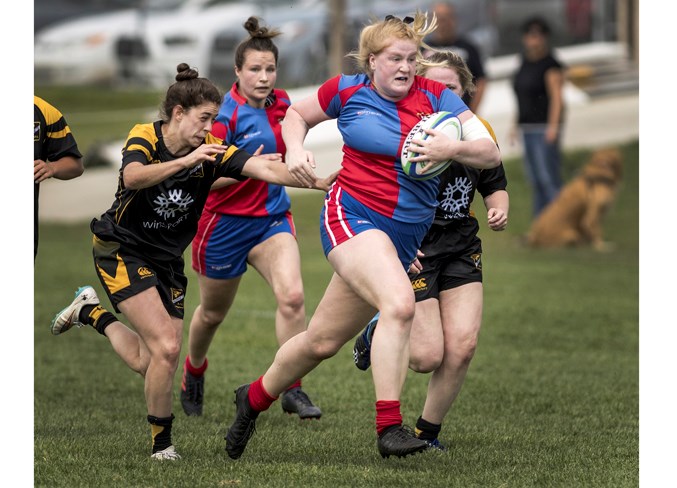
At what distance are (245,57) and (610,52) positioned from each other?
→ 2258cm

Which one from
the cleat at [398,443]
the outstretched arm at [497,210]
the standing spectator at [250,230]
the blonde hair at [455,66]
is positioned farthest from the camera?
the standing spectator at [250,230]

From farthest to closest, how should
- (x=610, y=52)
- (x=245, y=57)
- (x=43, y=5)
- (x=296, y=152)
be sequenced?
(x=43, y=5)
(x=610, y=52)
(x=245, y=57)
(x=296, y=152)

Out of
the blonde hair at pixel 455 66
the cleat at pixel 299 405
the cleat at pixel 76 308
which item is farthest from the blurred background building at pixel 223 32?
the blonde hair at pixel 455 66

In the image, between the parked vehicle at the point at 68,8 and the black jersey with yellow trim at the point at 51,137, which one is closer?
the black jersey with yellow trim at the point at 51,137

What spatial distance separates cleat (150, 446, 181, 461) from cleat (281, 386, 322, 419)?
1.29 metres

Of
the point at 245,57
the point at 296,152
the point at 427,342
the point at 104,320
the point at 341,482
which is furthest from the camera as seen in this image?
the point at 245,57

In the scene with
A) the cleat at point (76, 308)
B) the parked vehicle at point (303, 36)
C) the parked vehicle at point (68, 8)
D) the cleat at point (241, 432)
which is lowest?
the cleat at point (241, 432)

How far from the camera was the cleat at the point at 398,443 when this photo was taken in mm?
5219

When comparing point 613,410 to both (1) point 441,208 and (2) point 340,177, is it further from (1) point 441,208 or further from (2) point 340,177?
(2) point 340,177

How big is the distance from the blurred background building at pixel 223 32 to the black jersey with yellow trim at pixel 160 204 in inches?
753

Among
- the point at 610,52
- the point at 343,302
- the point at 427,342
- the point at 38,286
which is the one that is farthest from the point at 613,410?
Result: the point at 610,52

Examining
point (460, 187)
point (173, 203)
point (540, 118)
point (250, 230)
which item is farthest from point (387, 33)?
point (540, 118)

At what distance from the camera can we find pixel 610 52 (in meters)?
28.4

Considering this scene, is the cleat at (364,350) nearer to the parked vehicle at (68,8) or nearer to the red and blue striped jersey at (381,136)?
the red and blue striped jersey at (381,136)
